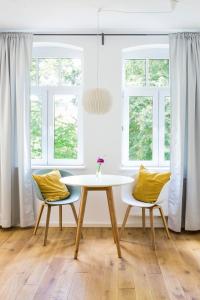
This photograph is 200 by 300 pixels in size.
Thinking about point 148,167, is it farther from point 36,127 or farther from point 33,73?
point 33,73

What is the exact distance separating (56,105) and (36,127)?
0.40 meters

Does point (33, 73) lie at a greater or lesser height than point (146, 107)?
greater

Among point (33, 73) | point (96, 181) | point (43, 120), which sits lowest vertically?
point (96, 181)

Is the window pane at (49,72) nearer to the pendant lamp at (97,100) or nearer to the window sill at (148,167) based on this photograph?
the pendant lamp at (97,100)

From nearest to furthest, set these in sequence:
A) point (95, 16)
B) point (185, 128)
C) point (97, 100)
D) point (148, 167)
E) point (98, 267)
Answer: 1. point (98, 267)
2. point (97, 100)
3. point (95, 16)
4. point (185, 128)
5. point (148, 167)

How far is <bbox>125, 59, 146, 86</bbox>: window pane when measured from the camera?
413 centimetres

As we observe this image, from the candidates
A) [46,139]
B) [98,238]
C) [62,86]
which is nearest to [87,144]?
[46,139]

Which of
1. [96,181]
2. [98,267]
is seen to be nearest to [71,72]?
[96,181]

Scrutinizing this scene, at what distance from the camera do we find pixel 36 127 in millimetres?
4156

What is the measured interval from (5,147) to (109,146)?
4.21ft

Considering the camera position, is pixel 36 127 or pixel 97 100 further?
pixel 36 127

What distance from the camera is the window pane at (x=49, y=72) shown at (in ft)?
13.6

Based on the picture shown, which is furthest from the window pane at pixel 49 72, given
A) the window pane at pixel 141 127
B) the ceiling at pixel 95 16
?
the window pane at pixel 141 127

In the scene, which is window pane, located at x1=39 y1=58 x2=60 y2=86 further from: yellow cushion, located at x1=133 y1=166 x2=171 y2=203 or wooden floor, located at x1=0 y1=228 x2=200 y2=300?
wooden floor, located at x1=0 y1=228 x2=200 y2=300
